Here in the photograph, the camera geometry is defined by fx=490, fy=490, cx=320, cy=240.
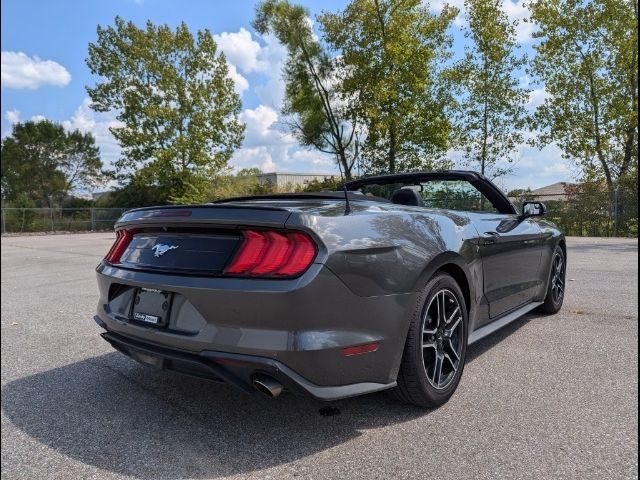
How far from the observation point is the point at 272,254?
221 centimetres

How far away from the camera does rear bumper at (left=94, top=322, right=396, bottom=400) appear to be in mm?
2078

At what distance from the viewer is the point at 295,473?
2045 millimetres

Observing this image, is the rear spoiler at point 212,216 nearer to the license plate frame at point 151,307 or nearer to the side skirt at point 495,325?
the license plate frame at point 151,307

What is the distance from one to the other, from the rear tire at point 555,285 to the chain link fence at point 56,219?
86.0ft

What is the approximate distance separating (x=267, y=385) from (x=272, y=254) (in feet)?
1.86

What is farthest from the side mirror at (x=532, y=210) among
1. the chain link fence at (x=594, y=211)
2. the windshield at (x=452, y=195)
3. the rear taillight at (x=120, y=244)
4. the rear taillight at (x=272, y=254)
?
the chain link fence at (x=594, y=211)

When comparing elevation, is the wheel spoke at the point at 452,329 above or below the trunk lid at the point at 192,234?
below

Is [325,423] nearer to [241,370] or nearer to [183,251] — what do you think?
[241,370]

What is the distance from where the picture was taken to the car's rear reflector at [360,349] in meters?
2.20

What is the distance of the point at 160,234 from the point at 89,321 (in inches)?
106

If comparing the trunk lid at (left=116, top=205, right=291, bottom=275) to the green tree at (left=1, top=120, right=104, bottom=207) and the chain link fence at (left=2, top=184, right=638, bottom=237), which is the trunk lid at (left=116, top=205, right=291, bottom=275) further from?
the green tree at (left=1, top=120, right=104, bottom=207)

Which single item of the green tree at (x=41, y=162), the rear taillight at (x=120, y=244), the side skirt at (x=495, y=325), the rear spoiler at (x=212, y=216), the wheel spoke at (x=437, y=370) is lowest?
the wheel spoke at (x=437, y=370)

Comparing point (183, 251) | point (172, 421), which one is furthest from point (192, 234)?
point (172, 421)

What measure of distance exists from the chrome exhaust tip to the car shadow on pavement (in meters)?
0.11
